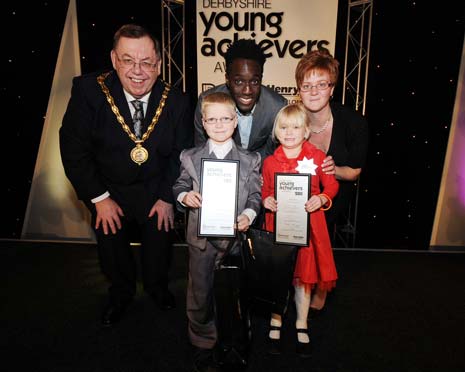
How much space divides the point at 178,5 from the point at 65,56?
4.41 feet

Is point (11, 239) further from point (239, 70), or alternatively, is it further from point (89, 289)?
point (239, 70)

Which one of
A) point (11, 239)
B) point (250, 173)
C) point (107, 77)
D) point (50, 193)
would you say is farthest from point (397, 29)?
point (11, 239)

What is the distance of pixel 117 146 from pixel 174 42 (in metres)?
1.84

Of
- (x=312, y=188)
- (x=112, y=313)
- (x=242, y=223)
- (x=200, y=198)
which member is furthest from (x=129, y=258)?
(x=312, y=188)

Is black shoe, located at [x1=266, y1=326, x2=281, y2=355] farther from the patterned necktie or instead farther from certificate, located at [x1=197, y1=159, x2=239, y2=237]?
the patterned necktie

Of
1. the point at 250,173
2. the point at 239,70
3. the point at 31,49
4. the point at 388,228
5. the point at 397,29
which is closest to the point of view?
the point at 250,173

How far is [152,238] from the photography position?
260 centimetres

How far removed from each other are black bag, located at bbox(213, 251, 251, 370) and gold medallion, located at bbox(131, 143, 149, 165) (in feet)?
3.03

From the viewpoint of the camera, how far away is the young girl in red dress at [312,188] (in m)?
1.99

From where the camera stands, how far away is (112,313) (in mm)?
2598

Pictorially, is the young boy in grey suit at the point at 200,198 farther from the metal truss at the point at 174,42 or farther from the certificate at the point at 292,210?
the metal truss at the point at 174,42

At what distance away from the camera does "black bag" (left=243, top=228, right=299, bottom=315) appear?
1934 millimetres

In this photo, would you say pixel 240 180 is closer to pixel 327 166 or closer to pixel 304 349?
pixel 327 166

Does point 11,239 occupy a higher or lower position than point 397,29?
lower
